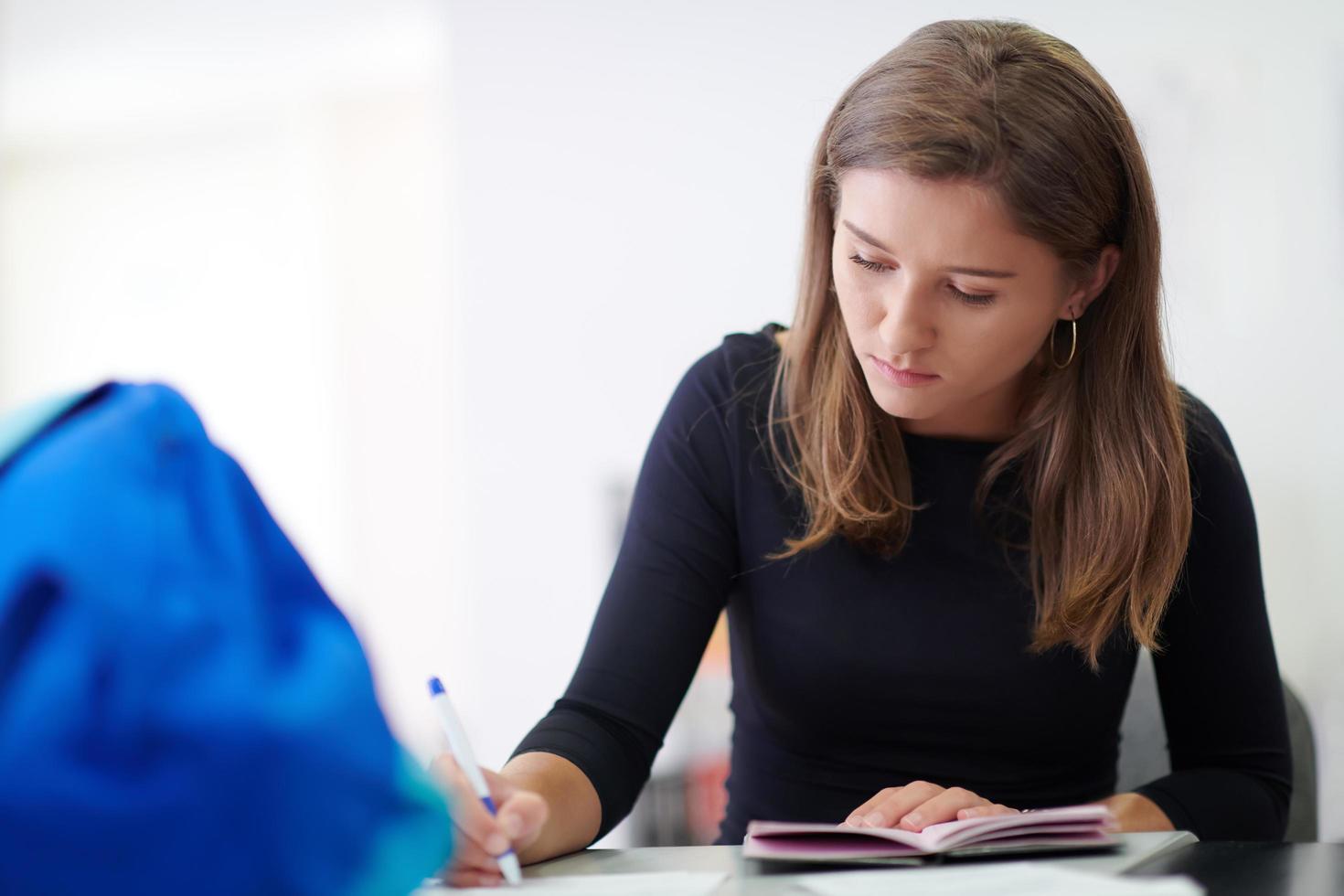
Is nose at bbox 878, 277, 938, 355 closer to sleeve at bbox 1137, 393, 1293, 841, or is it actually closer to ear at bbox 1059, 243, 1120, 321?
ear at bbox 1059, 243, 1120, 321

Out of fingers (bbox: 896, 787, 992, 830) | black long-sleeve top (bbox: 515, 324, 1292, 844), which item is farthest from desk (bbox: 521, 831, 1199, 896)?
black long-sleeve top (bbox: 515, 324, 1292, 844)

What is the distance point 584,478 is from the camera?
2625 mm

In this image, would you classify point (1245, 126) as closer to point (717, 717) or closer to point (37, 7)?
point (717, 717)

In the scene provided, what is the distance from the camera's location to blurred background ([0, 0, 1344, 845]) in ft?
5.98

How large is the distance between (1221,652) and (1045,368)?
33 centimetres

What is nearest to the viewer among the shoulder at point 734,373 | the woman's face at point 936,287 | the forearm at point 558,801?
the forearm at point 558,801

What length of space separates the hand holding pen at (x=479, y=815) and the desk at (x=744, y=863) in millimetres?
42

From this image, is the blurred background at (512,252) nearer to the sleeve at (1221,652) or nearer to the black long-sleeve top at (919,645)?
the black long-sleeve top at (919,645)

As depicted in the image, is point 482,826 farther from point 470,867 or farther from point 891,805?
point 891,805

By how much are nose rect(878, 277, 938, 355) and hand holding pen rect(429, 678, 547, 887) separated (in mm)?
492

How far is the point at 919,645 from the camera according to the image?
120 cm

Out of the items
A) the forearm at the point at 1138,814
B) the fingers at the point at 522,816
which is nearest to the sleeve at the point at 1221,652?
the forearm at the point at 1138,814

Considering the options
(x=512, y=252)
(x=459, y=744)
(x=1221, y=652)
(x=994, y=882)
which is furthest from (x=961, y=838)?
(x=512, y=252)

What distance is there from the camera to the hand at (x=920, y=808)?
0.92 m
